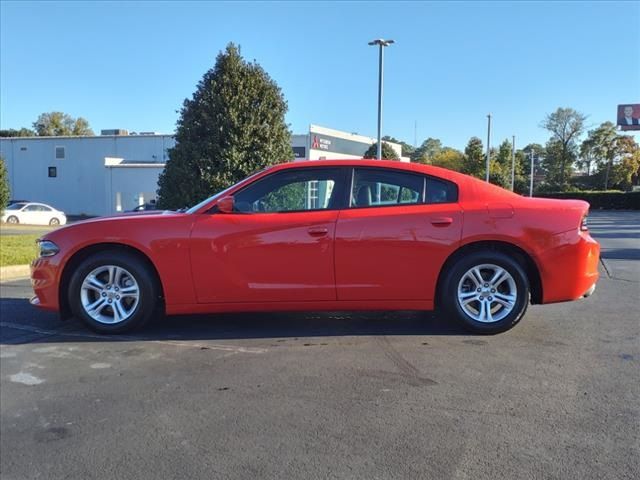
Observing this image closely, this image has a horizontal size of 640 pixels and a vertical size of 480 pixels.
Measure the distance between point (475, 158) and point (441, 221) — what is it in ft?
174

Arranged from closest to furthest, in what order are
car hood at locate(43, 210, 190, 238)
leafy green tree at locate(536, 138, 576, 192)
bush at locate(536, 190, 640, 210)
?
car hood at locate(43, 210, 190, 238), bush at locate(536, 190, 640, 210), leafy green tree at locate(536, 138, 576, 192)

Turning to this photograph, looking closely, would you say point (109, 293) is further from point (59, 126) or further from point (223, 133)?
point (59, 126)

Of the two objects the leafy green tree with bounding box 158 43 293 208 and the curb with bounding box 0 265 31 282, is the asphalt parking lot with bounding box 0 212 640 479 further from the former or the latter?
the leafy green tree with bounding box 158 43 293 208

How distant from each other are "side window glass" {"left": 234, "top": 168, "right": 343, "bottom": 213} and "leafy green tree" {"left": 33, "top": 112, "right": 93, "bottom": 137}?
98938mm

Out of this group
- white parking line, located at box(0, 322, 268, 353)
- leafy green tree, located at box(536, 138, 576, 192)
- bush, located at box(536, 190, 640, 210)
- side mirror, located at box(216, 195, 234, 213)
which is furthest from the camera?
leafy green tree, located at box(536, 138, 576, 192)

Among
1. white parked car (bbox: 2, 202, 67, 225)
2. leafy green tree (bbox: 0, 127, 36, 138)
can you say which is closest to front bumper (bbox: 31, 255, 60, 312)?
white parked car (bbox: 2, 202, 67, 225)

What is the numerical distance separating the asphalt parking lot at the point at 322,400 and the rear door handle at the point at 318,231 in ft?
3.08

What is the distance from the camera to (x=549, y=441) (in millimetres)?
2984

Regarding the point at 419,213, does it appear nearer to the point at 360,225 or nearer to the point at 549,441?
the point at 360,225

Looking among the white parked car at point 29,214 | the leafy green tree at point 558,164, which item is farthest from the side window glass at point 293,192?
the leafy green tree at point 558,164

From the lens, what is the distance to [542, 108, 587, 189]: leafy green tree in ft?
233

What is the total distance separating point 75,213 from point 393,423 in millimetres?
43188

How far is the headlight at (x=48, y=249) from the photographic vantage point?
16.8 feet

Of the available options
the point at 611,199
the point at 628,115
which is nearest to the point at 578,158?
the point at 628,115
